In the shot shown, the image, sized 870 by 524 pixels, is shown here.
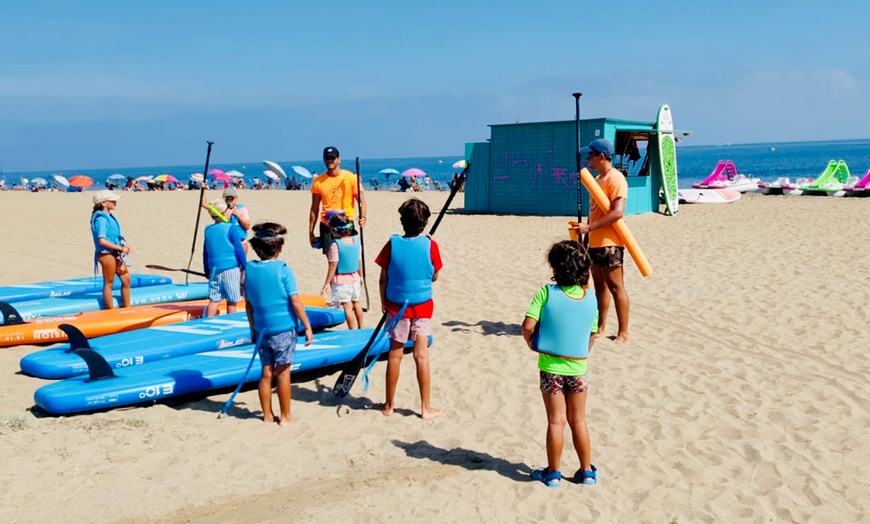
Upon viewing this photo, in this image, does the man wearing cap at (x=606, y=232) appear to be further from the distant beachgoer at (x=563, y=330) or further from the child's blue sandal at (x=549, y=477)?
the child's blue sandal at (x=549, y=477)

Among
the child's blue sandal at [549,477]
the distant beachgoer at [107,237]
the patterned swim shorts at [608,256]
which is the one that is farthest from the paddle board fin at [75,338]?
the patterned swim shorts at [608,256]

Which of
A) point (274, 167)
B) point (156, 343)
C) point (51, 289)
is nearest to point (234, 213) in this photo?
point (156, 343)

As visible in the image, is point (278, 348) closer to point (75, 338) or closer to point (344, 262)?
point (344, 262)

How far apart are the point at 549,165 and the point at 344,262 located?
13517mm

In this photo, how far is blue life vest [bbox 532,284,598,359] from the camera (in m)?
3.86

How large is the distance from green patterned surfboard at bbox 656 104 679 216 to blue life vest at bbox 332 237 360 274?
1399 centimetres

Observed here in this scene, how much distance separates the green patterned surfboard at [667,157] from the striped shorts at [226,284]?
46.9ft

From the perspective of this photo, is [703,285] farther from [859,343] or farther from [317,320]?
[317,320]

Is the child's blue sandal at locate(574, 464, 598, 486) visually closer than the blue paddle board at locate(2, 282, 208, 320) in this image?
Yes

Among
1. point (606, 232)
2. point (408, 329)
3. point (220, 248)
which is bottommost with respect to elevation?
point (408, 329)

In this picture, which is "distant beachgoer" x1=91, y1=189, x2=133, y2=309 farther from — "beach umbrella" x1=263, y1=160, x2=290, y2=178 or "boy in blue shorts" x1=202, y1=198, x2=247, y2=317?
"beach umbrella" x1=263, y1=160, x2=290, y2=178

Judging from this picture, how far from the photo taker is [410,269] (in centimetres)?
495

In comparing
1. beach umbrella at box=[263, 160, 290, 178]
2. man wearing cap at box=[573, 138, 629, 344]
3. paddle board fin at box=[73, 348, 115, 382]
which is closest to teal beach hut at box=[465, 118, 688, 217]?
man wearing cap at box=[573, 138, 629, 344]

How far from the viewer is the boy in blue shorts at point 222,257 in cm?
699
